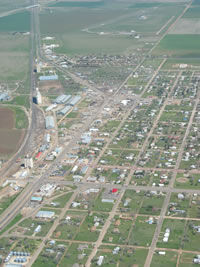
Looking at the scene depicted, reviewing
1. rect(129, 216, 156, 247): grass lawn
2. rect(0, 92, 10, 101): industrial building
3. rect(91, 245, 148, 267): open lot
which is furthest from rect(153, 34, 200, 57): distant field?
rect(91, 245, 148, 267): open lot

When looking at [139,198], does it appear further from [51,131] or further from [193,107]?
[193,107]

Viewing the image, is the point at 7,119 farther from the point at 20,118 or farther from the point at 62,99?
the point at 62,99

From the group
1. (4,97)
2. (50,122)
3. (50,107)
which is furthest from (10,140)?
(4,97)

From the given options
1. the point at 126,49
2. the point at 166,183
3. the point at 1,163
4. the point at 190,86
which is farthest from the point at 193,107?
the point at 126,49

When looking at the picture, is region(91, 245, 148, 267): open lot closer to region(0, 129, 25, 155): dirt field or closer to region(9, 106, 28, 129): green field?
region(0, 129, 25, 155): dirt field

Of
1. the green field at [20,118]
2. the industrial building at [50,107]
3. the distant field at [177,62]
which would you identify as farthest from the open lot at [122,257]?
the distant field at [177,62]

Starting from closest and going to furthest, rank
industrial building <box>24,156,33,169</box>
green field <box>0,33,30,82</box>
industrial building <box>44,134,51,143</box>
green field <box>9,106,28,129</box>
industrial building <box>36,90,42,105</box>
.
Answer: industrial building <box>24,156,33,169</box> → industrial building <box>44,134,51,143</box> → green field <box>9,106,28,129</box> → industrial building <box>36,90,42,105</box> → green field <box>0,33,30,82</box>
